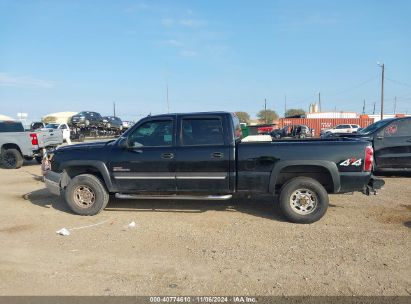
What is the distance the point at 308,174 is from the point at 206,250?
2.37m

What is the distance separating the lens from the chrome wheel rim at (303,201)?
6242 millimetres

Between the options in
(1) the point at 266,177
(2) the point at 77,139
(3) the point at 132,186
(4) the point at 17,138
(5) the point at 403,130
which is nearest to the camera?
(1) the point at 266,177

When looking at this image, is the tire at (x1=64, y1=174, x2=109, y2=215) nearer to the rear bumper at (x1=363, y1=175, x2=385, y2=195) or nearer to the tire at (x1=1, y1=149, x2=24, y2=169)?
the rear bumper at (x1=363, y1=175, x2=385, y2=195)

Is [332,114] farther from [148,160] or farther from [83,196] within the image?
[83,196]

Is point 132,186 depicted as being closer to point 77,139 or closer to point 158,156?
point 158,156

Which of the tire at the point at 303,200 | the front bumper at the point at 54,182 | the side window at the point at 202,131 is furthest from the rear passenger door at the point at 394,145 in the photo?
the front bumper at the point at 54,182

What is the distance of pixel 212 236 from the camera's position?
18.6 ft

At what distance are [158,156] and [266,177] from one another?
1.86 metres

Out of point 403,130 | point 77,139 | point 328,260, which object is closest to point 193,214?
point 328,260

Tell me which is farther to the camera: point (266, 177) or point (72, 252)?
point (266, 177)

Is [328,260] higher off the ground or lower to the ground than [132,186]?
lower

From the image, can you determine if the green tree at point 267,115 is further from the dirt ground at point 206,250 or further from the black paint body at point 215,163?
the black paint body at point 215,163

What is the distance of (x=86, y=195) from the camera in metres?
6.99

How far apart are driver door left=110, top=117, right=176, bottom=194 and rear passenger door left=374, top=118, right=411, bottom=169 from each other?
20.5 feet
